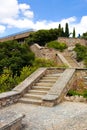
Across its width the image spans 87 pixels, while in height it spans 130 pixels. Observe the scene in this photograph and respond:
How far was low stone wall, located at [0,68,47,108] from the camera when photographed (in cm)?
848

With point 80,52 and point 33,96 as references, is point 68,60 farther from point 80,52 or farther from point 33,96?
point 33,96

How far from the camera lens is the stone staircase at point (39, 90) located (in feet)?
30.1

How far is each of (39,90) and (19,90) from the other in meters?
0.91

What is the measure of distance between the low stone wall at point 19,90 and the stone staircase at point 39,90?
0.18 meters

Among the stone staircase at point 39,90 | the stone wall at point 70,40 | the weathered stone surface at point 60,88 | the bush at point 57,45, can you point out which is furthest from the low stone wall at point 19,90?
the stone wall at point 70,40

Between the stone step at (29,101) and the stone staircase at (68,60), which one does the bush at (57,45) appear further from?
the stone step at (29,101)

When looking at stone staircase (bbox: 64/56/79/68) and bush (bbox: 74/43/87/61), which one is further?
bush (bbox: 74/43/87/61)

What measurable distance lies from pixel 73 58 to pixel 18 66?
10221 millimetres

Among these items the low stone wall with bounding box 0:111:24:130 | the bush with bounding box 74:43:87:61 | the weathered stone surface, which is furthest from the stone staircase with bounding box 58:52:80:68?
the low stone wall with bounding box 0:111:24:130

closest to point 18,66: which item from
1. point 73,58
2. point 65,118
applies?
point 65,118

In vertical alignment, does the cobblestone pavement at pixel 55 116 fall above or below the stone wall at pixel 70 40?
below

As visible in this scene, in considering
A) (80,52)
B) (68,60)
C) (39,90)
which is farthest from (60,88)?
(80,52)

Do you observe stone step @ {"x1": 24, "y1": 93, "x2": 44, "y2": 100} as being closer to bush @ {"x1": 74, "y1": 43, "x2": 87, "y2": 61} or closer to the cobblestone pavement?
the cobblestone pavement

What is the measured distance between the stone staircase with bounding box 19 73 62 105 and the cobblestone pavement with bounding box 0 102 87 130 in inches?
15.4
